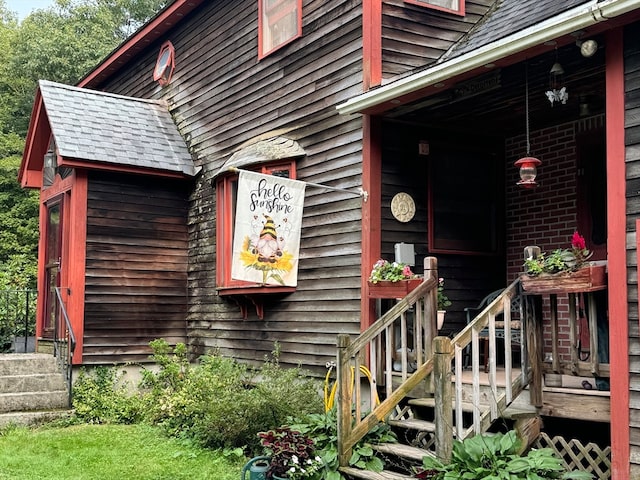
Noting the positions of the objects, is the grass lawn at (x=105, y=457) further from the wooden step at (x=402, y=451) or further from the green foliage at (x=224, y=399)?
the wooden step at (x=402, y=451)

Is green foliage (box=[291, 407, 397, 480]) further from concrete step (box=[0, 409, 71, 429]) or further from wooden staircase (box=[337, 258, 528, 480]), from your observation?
concrete step (box=[0, 409, 71, 429])

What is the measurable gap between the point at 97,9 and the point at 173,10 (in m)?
20.5

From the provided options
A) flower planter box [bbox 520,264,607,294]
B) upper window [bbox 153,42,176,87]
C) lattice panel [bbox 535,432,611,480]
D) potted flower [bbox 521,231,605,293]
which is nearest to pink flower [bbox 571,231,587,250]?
potted flower [bbox 521,231,605,293]

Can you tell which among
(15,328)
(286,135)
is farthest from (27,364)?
(286,135)

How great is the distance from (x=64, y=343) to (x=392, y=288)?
5.47 m

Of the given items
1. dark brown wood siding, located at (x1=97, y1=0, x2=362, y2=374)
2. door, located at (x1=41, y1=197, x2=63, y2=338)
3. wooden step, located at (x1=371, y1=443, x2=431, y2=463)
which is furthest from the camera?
door, located at (x1=41, y1=197, x2=63, y2=338)

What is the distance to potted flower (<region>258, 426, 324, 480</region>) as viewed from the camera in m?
5.70

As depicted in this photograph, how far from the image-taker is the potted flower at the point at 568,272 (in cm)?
517

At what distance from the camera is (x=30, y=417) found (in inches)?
355

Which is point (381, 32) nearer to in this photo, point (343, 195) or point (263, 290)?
point (343, 195)

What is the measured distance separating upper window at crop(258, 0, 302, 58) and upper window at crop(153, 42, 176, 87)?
10.3 ft

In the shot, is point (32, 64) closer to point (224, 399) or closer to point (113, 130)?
point (113, 130)

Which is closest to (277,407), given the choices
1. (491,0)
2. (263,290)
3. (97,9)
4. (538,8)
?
(263,290)

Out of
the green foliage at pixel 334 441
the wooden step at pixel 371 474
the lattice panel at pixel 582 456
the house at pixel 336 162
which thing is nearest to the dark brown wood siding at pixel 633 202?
the house at pixel 336 162
